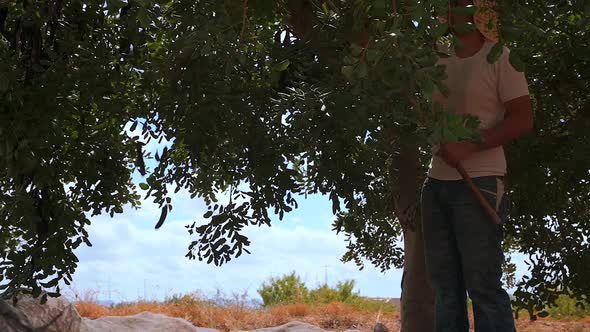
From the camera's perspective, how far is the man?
4.11 meters

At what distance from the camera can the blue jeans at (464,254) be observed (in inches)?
162

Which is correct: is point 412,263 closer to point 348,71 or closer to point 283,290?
point 348,71

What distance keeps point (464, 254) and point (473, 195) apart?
325 mm

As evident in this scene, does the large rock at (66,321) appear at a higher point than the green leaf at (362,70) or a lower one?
lower

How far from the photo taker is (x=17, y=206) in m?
5.42

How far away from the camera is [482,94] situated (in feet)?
14.2

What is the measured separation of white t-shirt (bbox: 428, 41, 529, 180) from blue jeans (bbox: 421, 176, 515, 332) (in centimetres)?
7

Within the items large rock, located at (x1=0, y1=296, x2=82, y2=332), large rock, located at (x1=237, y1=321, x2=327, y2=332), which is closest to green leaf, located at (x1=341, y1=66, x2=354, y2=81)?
large rock, located at (x1=0, y1=296, x2=82, y2=332)

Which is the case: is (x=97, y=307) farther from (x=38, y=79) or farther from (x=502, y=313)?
(x=502, y=313)

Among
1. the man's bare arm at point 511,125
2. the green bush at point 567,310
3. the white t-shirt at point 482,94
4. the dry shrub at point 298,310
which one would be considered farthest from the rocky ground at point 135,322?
the man's bare arm at point 511,125

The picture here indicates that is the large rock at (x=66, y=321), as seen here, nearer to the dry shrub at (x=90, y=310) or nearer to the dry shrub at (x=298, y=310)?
the dry shrub at (x=90, y=310)

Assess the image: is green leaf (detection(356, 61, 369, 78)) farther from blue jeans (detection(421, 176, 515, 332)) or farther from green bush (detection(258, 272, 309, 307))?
green bush (detection(258, 272, 309, 307))

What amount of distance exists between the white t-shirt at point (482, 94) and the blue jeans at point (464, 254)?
0.22ft

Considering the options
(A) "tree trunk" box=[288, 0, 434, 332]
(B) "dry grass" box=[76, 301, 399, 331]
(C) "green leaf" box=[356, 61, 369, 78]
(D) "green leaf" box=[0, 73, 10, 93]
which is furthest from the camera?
(B) "dry grass" box=[76, 301, 399, 331]
